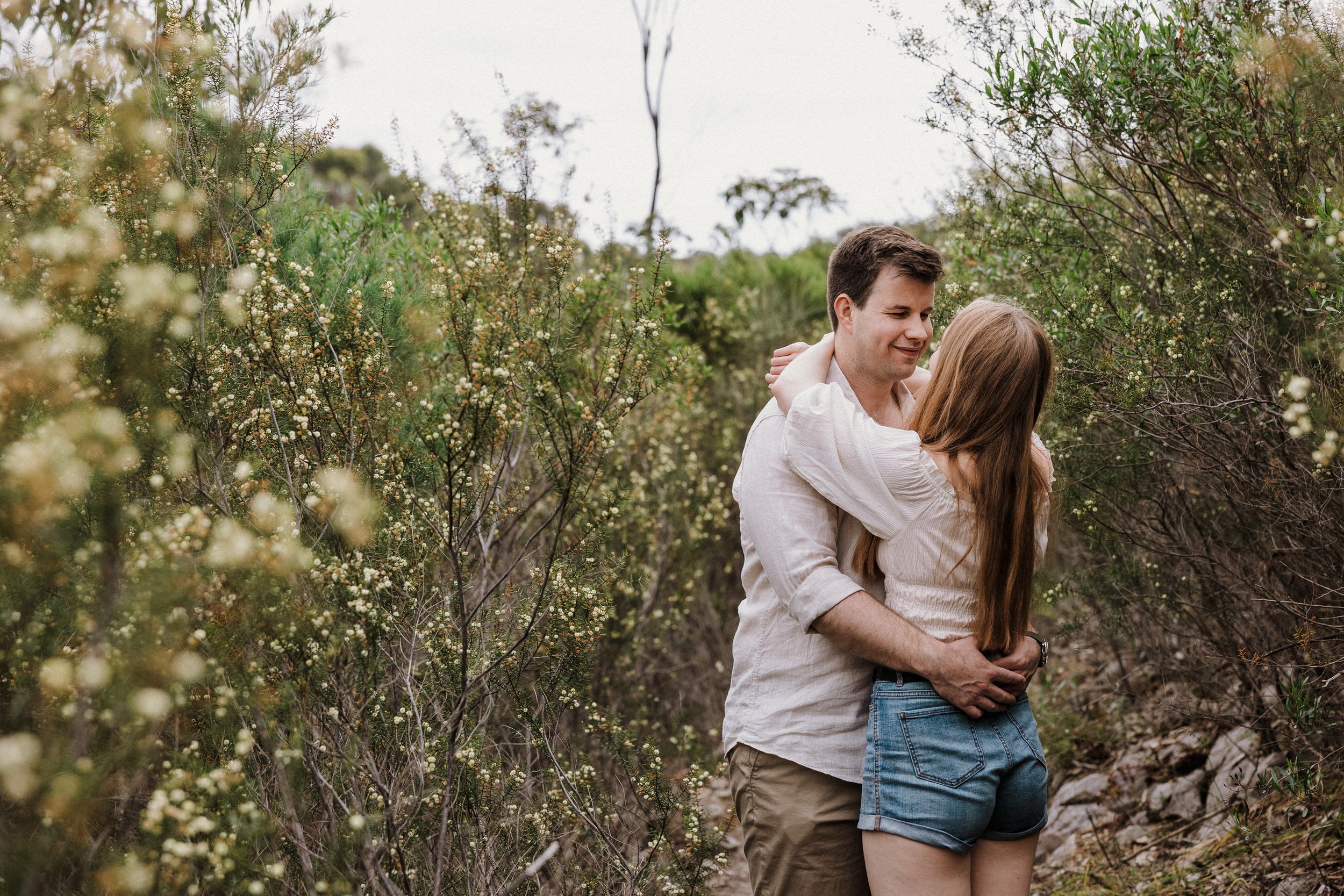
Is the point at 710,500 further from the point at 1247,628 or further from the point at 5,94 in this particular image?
the point at 5,94

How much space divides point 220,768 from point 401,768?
1.02 m

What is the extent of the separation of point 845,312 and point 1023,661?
3.17 ft

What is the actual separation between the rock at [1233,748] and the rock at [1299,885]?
0.89 m

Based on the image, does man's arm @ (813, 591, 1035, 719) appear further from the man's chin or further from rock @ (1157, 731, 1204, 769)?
rock @ (1157, 731, 1204, 769)

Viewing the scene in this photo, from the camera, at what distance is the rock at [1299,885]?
3355mm

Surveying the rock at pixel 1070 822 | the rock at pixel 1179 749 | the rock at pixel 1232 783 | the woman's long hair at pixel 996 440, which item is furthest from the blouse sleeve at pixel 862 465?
the rock at pixel 1179 749

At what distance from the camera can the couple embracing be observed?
209 centimetres

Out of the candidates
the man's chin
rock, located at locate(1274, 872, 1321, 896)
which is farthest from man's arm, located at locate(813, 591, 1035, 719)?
rock, located at locate(1274, 872, 1321, 896)

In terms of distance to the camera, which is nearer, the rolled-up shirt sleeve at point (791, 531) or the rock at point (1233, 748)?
the rolled-up shirt sleeve at point (791, 531)

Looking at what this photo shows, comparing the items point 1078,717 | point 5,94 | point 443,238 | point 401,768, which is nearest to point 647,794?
point 401,768

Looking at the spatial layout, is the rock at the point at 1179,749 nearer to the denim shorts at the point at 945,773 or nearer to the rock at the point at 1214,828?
the rock at the point at 1214,828

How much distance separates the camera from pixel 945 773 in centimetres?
205

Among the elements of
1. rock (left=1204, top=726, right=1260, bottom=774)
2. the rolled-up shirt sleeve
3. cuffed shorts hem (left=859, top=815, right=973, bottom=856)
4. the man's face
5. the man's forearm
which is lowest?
rock (left=1204, top=726, right=1260, bottom=774)

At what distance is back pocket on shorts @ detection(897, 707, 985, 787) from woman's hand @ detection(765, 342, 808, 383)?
0.96 m
